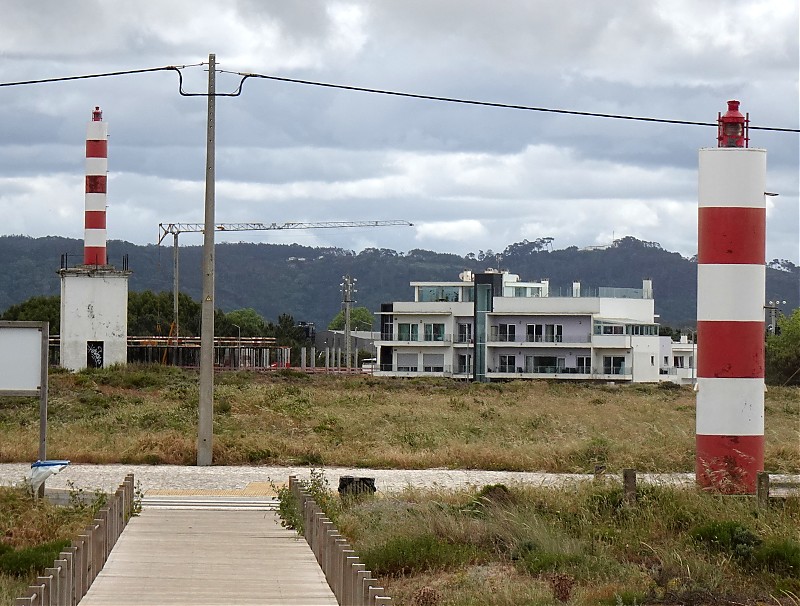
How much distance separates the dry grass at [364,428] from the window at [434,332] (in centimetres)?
4158

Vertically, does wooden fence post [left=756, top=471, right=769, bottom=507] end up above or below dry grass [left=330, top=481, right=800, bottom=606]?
above

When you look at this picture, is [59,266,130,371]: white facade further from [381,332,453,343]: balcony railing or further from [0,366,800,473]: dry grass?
[381,332,453,343]: balcony railing

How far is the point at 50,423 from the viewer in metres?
32.2

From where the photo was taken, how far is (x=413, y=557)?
12.7 meters

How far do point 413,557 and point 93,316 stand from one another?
45.5 m

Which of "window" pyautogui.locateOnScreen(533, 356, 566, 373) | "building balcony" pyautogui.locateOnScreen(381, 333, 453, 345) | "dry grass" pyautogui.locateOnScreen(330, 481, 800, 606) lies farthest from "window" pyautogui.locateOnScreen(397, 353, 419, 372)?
"dry grass" pyautogui.locateOnScreen(330, 481, 800, 606)

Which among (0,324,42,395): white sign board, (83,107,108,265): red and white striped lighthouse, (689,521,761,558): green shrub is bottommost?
(689,521,761,558): green shrub

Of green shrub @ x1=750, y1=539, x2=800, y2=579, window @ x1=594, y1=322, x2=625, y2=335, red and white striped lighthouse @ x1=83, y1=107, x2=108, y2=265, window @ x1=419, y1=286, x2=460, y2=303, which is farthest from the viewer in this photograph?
window @ x1=419, y1=286, x2=460, y2=303

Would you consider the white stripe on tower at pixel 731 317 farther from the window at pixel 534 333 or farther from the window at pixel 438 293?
the window at pixel 438 293

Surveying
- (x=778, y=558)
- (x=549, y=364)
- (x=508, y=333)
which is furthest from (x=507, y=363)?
(x=778, y=558)

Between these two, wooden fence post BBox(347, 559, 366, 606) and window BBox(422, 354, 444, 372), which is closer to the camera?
wooden fence post BBox(347, 559, 366, 606)

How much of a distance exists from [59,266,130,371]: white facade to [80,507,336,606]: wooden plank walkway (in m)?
41.5

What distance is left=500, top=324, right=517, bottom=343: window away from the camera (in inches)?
3519

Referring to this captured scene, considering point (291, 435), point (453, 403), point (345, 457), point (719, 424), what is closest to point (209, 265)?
point (345, 457)
